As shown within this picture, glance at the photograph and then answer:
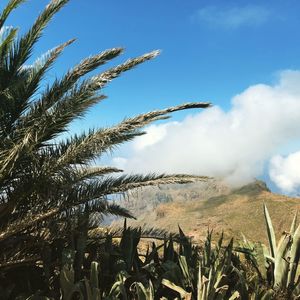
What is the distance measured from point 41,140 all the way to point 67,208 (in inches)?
53.4

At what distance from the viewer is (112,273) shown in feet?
22.8

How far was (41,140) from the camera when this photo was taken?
6543 millimetres

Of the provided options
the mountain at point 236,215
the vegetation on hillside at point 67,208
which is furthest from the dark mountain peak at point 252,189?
the vegetation on hillside at point 67,208

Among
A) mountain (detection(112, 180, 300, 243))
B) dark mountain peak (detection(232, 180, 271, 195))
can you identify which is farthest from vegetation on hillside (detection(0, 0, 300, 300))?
dark mountain peak (detection(232, 180, 271, 195))

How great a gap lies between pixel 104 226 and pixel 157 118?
214 inches

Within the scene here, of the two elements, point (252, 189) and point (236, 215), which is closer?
point (236, 215)

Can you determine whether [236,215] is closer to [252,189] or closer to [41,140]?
[252,189]

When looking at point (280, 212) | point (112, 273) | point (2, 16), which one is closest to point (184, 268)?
point (112, 273)

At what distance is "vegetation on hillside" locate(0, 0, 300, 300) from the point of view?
6.31 m

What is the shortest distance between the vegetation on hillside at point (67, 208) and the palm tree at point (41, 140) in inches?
0.6

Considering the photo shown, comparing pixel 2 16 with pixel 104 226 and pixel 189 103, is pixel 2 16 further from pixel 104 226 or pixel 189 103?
pixel 104 226

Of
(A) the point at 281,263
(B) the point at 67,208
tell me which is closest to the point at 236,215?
(A) the point at 281,263

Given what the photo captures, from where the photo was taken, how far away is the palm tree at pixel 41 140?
6.36m

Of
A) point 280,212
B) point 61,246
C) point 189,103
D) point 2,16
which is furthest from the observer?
point 280,212
